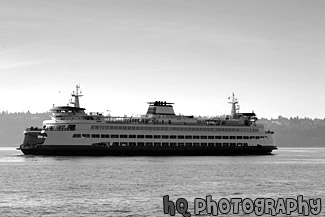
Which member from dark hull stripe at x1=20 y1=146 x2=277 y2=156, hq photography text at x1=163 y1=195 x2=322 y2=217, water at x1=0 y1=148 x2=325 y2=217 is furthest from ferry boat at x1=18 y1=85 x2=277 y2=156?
hq photography text at x1=163 y1=195 x2=322 y2=217

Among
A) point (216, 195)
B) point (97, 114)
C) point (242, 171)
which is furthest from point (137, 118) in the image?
point (216, 195)

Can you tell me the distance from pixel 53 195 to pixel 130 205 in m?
9.41

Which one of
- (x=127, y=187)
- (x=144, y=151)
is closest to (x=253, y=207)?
(x=127, y=187)

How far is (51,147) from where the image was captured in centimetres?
11825

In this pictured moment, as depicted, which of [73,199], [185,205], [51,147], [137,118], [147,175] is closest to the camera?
[185,205]

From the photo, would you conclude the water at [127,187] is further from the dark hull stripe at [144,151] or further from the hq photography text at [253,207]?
the dark hull stripe at [144,151]

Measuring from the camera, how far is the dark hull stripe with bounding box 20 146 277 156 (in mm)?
118562

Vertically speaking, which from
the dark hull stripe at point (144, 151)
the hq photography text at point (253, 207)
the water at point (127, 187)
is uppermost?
the dark hull stripe at point (144, 151)

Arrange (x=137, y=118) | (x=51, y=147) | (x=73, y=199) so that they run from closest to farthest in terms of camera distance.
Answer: (x=73, y=199), (x=51, y=147), (x=137, y=118)

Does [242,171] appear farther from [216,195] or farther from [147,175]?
[216,195]

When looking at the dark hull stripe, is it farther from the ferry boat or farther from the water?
the water

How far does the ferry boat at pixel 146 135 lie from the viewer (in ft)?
392

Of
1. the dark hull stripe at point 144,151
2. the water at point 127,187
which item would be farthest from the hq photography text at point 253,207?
the dark hull stripe at point 144,151

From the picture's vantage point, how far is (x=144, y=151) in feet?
415
